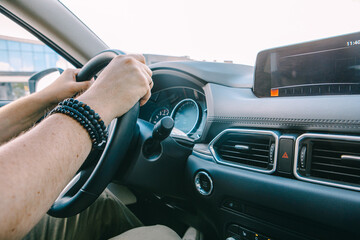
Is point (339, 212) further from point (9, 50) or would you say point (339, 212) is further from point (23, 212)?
point (9, 50)

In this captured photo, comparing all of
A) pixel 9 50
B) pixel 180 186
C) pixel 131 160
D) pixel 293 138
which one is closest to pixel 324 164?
pixel 293 138

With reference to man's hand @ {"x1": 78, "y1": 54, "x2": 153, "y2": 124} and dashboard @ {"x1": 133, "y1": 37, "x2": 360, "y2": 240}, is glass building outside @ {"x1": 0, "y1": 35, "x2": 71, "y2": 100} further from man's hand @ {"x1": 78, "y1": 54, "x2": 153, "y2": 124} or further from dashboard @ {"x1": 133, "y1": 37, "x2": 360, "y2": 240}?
man's hand @ {"x1": 78, "y1": 54, "x2": 153, "y2": 124}

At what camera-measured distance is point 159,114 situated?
1.96 meters

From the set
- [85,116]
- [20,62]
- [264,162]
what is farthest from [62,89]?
[20,62]

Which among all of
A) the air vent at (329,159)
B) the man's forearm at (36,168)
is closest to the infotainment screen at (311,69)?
the air vent at (329,159)

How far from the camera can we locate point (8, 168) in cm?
50

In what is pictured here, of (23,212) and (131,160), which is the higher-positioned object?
(23,212)

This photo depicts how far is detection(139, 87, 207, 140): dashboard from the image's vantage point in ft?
5.46

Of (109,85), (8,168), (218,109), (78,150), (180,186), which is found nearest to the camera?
(8,168)

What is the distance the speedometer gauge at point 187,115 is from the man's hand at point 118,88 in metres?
0.85

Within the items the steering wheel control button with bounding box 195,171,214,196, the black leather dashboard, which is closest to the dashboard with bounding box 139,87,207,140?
the black leather dashboard

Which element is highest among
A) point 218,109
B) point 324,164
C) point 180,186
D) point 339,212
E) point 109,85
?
point 109,85

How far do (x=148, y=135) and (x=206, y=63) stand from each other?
600mm

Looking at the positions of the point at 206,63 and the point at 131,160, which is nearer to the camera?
the point at 131,160
